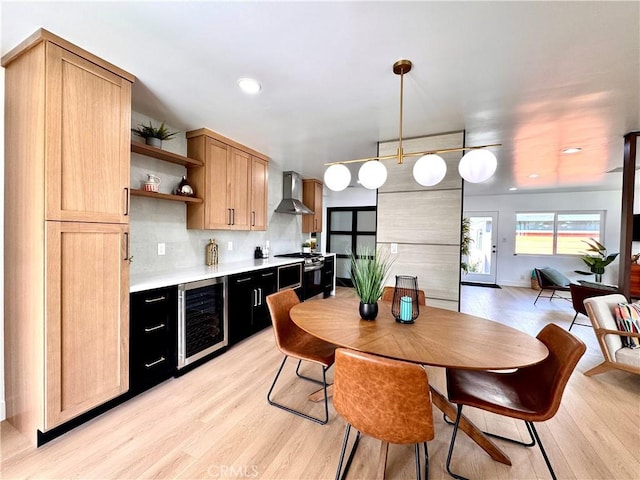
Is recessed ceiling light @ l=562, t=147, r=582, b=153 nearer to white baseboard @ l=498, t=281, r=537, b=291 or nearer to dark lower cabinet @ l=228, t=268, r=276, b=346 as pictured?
dark lower cabinet @ l=228, t=268, r=276, b=346

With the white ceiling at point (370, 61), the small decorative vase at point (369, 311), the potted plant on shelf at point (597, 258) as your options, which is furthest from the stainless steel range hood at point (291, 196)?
the potted plant on shelf at point (597, 258)

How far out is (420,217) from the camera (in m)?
2.98

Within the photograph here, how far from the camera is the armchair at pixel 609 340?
2332 mm

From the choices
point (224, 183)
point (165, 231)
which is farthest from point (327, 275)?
point (165, 231)

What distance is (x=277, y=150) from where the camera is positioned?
3.72m

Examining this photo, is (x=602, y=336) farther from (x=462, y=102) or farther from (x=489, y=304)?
(x=489, y=304)

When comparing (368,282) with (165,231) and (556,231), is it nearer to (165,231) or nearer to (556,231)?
(165,231)

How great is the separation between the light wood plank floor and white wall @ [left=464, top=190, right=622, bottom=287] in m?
5.13

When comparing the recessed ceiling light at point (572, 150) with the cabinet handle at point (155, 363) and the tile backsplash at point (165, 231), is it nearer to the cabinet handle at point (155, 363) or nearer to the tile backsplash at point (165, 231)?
the tile backsplash at point (165, 231)

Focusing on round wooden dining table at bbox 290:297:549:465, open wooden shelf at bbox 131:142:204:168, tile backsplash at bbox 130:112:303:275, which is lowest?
round wooden dining table at bbox 290:297:549:465

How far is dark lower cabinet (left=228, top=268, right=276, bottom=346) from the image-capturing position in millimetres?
2977

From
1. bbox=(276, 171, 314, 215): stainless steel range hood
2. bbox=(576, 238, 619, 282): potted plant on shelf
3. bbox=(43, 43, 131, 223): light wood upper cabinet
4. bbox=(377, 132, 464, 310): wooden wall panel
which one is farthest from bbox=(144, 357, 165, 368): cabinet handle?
bbox=(576, 238, 619, 282): potted plant on shelf

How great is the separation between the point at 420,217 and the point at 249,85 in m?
2.12

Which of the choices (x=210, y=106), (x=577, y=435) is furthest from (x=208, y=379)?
(x=577, y=435)
